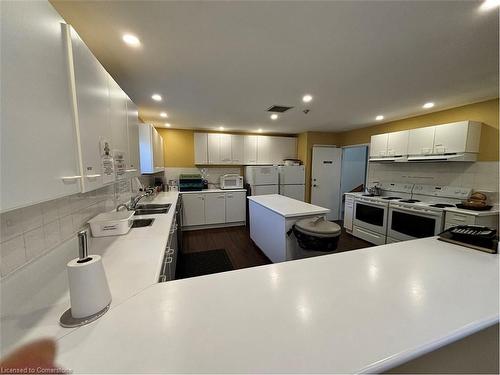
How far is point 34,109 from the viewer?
589mm

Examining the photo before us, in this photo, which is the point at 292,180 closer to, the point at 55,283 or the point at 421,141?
the point at 421,141

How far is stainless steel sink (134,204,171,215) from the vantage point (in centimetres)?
249

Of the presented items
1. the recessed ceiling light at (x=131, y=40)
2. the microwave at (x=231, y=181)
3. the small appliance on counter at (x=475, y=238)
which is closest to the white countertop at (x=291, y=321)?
the small appliance on counter at (x=475, y=238)

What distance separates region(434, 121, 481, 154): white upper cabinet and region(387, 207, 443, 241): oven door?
0.93m

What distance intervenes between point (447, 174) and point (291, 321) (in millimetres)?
3734

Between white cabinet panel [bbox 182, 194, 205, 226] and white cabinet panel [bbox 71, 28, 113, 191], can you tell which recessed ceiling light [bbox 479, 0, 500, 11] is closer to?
white cabinet panel [bbox 71, 28, 113, 191]

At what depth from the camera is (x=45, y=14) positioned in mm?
669

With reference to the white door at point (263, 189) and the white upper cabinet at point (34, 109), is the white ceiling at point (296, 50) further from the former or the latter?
the white door at point (263, 189)

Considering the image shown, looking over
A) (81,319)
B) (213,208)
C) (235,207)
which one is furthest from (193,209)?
(81,319)

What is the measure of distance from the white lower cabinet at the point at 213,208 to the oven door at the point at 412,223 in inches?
112

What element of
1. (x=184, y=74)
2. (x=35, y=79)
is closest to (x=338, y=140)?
(x=184, y=74)

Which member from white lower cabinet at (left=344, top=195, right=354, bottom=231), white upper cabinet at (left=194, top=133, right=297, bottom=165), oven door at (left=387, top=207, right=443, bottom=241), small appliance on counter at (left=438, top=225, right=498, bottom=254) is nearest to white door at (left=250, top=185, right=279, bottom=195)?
white upper cabinet at (left=194, top=133, right=297, bottom=165)

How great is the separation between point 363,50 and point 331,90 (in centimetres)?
78

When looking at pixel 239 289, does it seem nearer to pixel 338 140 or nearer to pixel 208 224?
pixel 208 224
